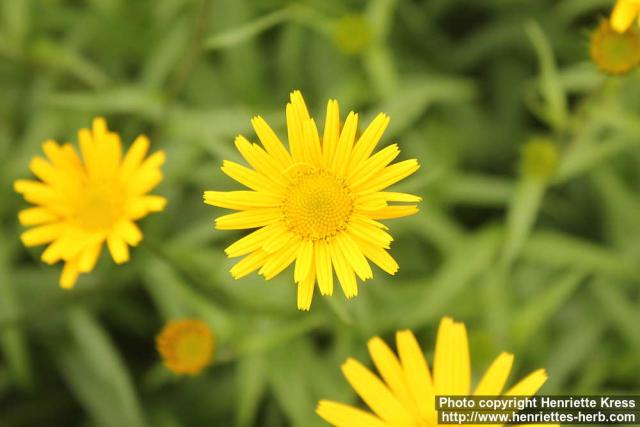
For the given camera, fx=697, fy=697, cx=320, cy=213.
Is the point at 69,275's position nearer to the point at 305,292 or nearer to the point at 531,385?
the point at 305,292

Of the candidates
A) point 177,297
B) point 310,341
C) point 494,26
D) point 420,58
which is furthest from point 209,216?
point 494,26

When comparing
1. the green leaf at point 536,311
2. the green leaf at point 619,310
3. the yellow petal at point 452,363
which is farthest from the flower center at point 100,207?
the green leaf at point 619,310

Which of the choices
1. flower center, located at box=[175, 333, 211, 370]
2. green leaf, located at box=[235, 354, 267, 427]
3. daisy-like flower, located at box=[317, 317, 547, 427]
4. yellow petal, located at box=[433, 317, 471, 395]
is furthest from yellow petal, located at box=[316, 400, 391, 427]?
green leaf, located at box=[235, 354, 267, 427]

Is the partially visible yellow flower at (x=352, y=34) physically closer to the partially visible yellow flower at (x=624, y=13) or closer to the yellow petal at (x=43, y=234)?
the partially visible yellow flower at (x=624, y=13)

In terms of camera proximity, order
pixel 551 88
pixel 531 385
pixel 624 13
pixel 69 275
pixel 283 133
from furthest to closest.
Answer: pixel 283 133
pixel 551 88
pixel 69 275
pixel 624 13
pixel 531 385

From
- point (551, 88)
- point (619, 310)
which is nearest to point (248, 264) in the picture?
point (551, 88)
